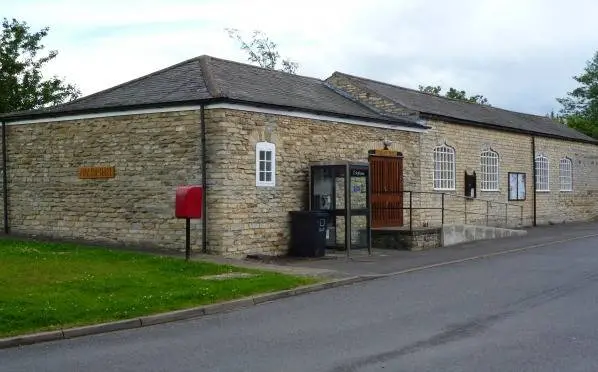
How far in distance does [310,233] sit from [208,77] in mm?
4910

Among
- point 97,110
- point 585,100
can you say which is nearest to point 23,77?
point 97,110

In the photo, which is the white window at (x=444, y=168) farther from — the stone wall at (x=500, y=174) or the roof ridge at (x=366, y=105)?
the roof ridge at (x=366, y=105)

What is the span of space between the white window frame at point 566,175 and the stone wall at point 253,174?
18.3m

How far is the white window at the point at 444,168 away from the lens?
83.7 feet

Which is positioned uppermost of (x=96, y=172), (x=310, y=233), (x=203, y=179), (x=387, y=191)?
(x=96, y=172)

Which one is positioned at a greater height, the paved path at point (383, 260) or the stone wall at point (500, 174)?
the stone wall at point (500, 174)

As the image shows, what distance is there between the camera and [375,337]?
27.7 feet

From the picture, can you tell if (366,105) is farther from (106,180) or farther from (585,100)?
(585,100)

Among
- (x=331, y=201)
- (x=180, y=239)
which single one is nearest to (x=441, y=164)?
(x=331, y=201)

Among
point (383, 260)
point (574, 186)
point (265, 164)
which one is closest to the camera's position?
point (383, 260)

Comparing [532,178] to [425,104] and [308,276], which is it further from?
[308,276]

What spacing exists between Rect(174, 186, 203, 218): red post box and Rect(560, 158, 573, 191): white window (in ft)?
81.7

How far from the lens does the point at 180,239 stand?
17.3 m

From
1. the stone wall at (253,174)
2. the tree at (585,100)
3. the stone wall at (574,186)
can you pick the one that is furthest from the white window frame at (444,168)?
the tree at (585,100)
